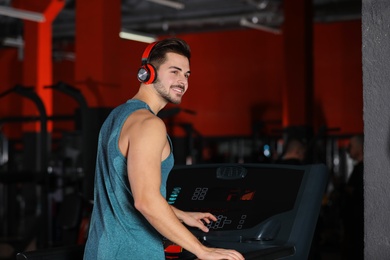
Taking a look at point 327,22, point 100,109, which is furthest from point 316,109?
point 100,109

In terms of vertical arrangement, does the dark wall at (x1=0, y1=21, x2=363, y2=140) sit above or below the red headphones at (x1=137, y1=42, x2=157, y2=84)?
above

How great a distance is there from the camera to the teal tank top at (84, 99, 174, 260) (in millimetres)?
2088

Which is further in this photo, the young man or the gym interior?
the gym interior

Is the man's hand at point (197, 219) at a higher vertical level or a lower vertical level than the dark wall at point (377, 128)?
lower

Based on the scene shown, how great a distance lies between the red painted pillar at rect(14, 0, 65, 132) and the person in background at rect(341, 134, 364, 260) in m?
5.44

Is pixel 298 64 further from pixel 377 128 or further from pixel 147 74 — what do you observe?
pixel 147 74

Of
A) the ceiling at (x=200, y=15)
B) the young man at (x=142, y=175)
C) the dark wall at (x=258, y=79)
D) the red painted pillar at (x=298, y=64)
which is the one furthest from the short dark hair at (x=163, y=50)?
the dark wall at (x=258, y=79)

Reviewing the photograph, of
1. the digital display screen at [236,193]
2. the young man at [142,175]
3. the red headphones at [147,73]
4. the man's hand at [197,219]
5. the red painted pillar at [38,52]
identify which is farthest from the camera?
the red painted pillar at [38,52]

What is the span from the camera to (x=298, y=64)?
11.1 m

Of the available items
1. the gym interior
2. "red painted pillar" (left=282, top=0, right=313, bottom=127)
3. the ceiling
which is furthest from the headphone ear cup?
the ceiling

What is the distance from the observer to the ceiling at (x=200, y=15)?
44.1 feet

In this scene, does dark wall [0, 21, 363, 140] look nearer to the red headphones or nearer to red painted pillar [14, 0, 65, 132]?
→ red painted pillar [14, 0, 65, 132]

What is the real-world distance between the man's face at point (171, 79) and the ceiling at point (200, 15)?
10.7 metres

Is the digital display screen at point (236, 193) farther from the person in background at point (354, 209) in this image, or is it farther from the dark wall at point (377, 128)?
the person in background at point (354, 209)
